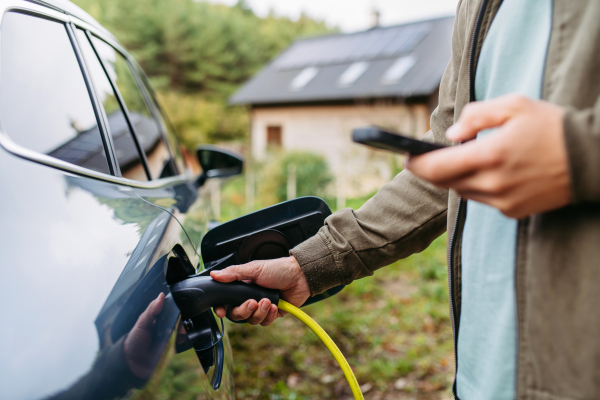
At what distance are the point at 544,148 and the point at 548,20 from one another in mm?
319

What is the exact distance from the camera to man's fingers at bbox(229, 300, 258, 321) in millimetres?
1221

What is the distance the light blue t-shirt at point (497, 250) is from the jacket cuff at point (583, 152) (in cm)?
18

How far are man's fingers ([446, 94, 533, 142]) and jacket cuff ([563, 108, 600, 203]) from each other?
0.07 meters

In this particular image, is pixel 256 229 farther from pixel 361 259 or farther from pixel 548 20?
pixel 548 20

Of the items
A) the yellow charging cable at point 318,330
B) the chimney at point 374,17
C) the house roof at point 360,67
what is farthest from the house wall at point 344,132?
the yellow charging cable at point 318,330

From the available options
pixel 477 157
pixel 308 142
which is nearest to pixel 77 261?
pixel 477 157

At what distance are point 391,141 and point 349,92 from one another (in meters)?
16.9

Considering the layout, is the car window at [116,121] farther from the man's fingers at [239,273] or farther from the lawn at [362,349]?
the lawn at [362,349]

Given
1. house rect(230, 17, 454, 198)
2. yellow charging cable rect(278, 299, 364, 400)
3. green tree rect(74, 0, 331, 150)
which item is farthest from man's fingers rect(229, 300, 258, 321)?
green tree rect(74, 0, 331, 150)

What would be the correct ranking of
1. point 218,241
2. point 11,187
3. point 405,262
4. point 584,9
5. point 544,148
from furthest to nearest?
1. point 405,262
2. point 218,241
3. point 11,187
4. point 584,9
5. point 544,148

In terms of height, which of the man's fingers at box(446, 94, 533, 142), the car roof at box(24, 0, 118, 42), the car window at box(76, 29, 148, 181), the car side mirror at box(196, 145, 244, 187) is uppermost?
the car roof at box(24, 0, 118, 42)

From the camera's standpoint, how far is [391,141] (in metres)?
0.75

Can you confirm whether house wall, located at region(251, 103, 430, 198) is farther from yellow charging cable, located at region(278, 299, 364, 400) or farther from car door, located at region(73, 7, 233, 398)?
yellow charging cable, located at region(278, 299, 364, 400)

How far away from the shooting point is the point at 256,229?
53.4 inches
